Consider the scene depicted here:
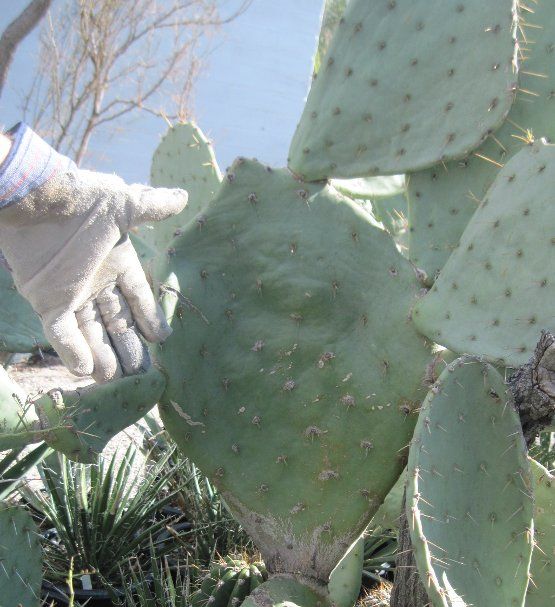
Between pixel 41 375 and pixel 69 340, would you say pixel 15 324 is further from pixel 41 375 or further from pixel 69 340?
pixel 41 375

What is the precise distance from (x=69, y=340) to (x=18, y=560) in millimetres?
703

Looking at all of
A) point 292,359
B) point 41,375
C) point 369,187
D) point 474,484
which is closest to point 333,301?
point 292,359

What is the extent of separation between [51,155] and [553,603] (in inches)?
50.4

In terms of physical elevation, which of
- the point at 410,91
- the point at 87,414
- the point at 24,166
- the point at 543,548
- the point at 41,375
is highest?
the point at 410,91

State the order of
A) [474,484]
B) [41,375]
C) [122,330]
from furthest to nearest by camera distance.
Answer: [41,375] → [122,330] → [474,484]

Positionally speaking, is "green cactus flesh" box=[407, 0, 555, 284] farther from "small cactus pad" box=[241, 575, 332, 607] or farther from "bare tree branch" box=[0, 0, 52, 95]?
"bare tree branch" box=[0, 0, 52, 95]

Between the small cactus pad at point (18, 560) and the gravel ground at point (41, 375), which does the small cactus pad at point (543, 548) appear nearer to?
the small cactus pad at point (18, 560)

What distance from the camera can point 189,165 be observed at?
7.32 ft

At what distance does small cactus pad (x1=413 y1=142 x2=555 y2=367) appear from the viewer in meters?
1.34

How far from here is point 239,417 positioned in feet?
5.14

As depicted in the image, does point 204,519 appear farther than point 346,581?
Yes

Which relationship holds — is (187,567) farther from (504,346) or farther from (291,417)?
(504,346)

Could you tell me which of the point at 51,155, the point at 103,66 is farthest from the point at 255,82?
the point at 51,155

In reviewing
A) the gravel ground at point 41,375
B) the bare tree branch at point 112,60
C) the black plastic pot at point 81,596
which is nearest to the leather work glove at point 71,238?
the black plastic pot at point 81,596
